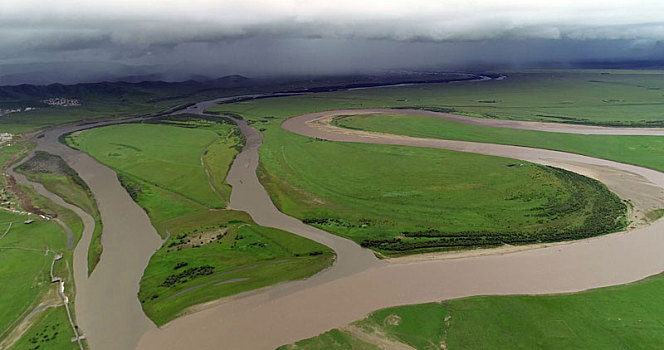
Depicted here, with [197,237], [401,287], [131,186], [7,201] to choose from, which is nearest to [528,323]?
[401,287]

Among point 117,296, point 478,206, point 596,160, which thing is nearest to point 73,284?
point 117,296

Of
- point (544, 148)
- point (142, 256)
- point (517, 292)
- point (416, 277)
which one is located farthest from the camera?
point (544, 148)

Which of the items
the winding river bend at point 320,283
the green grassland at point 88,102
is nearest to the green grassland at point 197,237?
the winding river bend at point 320,283

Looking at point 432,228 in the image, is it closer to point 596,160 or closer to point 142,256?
point 142,256

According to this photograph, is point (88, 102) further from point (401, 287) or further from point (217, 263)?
point (401, 287)

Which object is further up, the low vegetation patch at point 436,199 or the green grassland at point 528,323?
the low vegetation patch at point 436,199

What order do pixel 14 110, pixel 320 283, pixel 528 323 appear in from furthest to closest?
1. pixel 14 110
2. pixel 320 283
3. pixel 528 323

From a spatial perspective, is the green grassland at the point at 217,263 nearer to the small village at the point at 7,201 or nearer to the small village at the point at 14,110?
the small village at the point at 7,201
